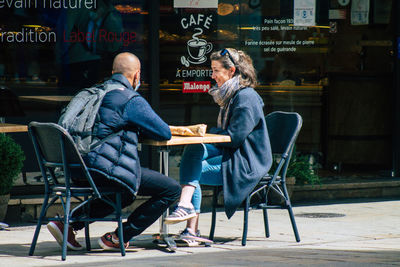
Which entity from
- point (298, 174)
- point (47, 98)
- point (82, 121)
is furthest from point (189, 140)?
point (298, 174)

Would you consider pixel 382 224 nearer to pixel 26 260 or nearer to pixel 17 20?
pixel 26 260

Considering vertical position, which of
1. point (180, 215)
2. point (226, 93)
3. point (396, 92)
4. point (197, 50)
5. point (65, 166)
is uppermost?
point (197, 50)

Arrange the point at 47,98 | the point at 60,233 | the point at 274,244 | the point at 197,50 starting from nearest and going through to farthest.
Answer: the point at 60,233, the point at 274,244, the point at 47,98, the point at 197,50

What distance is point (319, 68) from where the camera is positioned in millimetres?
9898

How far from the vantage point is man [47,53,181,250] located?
577cm

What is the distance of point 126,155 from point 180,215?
2.34ft

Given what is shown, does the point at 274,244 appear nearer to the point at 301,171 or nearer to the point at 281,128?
the point at 281,128

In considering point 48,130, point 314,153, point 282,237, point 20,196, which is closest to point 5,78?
point 20,196

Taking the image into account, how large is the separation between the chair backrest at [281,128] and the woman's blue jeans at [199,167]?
610mm

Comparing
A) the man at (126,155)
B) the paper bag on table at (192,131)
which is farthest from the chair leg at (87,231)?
the paper bag on table at (192,131)

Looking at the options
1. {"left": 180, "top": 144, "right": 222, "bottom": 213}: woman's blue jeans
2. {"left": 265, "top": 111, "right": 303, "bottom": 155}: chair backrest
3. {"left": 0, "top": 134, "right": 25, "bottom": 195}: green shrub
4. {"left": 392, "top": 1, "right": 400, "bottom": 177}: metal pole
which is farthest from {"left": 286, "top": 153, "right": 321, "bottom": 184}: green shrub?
{"left": 0, "top": 134, "right": 25, "bottom": 195}: green shrub

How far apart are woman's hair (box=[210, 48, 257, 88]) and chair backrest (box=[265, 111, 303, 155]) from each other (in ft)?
1.62

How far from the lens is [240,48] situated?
361 inches

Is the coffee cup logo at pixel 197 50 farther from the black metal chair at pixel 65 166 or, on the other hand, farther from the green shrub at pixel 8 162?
the black metal chair at pixel 65 166
